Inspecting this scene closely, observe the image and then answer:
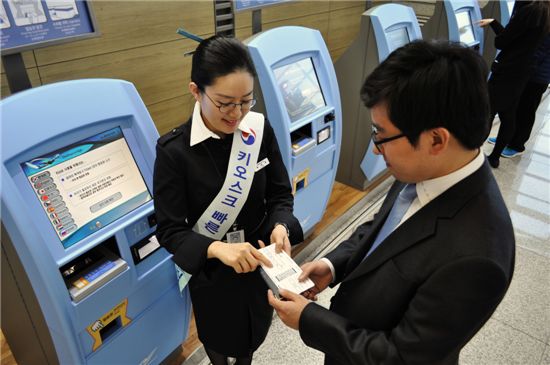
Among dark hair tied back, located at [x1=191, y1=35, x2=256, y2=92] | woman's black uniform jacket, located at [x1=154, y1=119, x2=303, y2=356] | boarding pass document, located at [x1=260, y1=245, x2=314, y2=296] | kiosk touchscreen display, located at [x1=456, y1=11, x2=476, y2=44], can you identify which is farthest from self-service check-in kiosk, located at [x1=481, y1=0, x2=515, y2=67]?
boarding pass document, located at [x1=260, y1=245, x2=314, y2=296]

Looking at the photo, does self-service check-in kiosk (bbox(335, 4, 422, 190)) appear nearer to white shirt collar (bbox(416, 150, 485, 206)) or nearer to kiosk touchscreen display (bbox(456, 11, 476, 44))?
kiosk touchscreen display (bbox(456, 11, 476, 44))

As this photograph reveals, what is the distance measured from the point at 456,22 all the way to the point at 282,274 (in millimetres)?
3318

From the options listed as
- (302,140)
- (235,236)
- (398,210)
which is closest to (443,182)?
(398,210)

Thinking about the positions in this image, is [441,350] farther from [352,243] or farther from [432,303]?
[352,243]

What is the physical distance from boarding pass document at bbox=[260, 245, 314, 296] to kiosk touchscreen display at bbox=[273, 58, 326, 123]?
1044mm

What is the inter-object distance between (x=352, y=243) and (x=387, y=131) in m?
0.61

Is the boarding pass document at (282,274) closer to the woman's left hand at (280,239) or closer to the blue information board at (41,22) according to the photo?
the woman's left hand at (280,239)

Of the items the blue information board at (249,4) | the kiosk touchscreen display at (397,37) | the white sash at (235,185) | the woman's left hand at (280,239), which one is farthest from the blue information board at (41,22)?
the kiosk touchscreen display at (397,37)

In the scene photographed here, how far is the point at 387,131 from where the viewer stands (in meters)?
0.92

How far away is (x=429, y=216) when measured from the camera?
3.06 feet

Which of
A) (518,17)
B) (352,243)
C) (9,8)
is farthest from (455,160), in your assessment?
(518,17)

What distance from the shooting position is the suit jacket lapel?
904 mm

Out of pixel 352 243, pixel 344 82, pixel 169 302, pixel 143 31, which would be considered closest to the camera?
pixel 352 243

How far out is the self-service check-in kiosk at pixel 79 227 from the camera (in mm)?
1167
